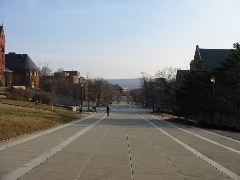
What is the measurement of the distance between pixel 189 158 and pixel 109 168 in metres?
3.68

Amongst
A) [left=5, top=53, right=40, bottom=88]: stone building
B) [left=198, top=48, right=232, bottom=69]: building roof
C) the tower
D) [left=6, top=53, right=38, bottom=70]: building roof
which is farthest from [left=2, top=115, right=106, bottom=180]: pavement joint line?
[left=6, top=53, right=38, bottom=70]: building roof

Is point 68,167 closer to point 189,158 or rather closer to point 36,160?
point 36,160

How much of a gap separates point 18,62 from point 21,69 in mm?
2422

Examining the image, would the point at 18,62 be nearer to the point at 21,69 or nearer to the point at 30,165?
the point at 21,69

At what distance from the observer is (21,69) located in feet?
426

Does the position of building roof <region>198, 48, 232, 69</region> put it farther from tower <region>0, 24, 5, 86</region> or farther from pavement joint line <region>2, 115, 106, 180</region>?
pavement joint line <region>2, 115, 106, 180</region>

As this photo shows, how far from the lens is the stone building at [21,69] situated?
424ft

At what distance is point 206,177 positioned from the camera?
11.2 m

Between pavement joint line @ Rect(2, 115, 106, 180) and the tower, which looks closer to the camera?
pavement joint line @ Rect(2, 115, 106, 180)

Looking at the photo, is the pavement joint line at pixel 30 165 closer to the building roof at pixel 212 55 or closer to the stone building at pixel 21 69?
the building roof at pixel 212 55

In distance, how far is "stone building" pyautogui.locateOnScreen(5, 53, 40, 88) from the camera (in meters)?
129

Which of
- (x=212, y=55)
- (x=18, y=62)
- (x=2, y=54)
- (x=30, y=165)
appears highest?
(x=212, y=55)

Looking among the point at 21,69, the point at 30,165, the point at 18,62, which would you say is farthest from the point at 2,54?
the point at 30,165

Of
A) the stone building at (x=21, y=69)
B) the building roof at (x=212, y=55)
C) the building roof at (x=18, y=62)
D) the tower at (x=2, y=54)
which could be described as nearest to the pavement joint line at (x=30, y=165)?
the tower at (x=2, y=54)
